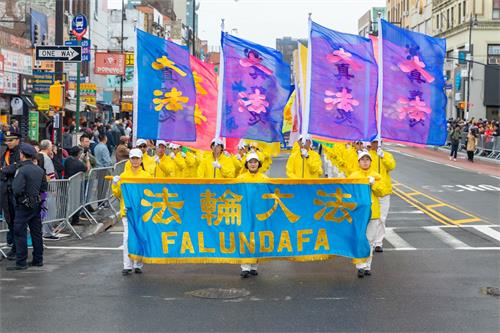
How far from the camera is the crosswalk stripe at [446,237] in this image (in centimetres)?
1277

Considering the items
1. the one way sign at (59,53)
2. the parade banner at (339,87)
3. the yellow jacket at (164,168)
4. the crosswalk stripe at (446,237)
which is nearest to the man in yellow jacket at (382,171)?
the parade banner at (339,87)

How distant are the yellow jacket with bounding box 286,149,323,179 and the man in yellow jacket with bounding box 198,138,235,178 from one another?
1311 mm

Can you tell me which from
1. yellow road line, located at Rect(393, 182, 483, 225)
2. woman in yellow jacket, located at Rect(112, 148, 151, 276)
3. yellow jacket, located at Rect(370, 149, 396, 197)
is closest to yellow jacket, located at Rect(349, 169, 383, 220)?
yellow jacket, located at Rect(370, 149, 396, 197)

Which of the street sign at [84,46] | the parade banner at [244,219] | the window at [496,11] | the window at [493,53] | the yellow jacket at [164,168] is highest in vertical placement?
the window at [496,11]

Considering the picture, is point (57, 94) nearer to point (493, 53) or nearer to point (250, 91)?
point (250, 91)

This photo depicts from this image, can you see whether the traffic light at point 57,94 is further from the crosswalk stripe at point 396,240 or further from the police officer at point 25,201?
the police officer at point 25,201

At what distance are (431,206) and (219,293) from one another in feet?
35.7

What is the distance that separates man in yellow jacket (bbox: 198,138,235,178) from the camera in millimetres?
12391

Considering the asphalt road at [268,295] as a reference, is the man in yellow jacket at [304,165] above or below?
above

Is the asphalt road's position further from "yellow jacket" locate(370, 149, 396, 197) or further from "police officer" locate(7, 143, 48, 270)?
"yellow jacket" locate(370, 149, 396, 197)

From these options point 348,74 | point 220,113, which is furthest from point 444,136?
point 220,113

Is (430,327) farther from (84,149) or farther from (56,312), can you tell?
(84,149)

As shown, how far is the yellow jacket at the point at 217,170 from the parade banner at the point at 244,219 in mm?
2347

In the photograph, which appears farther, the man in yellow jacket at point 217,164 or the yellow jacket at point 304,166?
the yellow jacket at point 304,166
